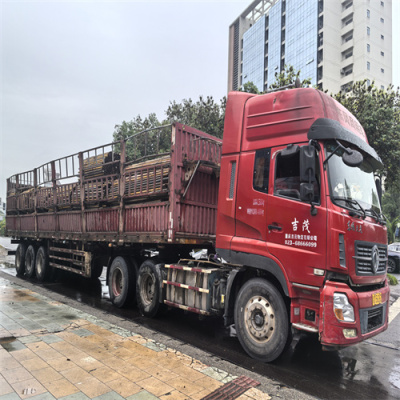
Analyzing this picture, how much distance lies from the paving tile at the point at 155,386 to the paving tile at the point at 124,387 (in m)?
0.08

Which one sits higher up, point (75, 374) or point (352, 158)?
point (352, 158)

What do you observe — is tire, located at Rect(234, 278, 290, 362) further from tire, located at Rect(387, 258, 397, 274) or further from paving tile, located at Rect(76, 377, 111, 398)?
tire, located at Rect(387, 258, 397, 274)

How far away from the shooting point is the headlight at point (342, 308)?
354 centimetres

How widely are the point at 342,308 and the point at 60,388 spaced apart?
9.82 ft

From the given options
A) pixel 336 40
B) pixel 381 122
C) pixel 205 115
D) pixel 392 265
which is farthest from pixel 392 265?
pixel 336 40

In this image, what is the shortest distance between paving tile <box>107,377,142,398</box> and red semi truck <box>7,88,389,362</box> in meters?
1.66

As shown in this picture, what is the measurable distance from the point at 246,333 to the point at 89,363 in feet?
6.49

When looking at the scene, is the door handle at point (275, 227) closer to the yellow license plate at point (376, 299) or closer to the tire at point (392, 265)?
the yellow license plate at point (376, 299)

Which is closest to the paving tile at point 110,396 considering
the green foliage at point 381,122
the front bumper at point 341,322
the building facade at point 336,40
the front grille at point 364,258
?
the front bumper at point 341,322

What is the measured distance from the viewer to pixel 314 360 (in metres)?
4.51

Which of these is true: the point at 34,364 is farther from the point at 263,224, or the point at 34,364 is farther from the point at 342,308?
the point at 342,308

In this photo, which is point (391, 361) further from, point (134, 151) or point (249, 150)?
point (134, 151)

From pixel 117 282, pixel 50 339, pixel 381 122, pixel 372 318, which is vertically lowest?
pixel 50 339

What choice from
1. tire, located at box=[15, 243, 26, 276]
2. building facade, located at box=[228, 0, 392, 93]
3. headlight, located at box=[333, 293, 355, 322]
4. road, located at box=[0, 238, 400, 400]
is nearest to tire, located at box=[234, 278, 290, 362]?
road, located at box=[0, 238, 400, 400]
